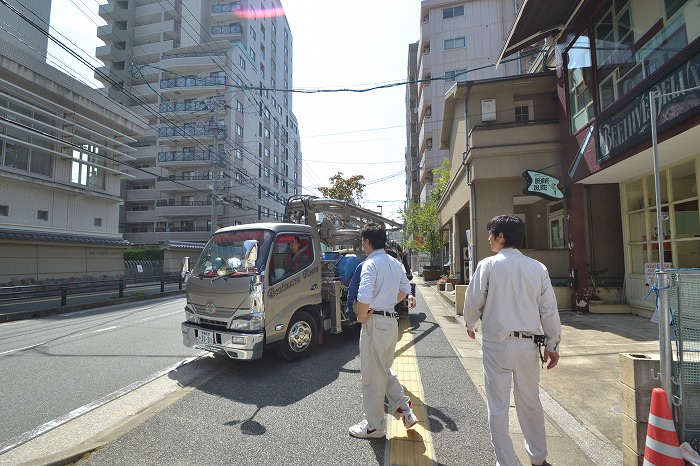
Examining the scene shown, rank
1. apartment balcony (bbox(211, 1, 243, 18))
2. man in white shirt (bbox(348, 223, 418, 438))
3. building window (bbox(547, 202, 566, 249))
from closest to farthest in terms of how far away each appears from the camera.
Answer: man in white shirt (bbox(348, 223, 418, 438))
building window (bbox(547, 202, 566, 249))
apartment balcony (bbox(211, 1, 243, 18))

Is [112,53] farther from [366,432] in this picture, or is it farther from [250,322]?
[366,432]

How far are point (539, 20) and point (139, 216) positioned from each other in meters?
42.1

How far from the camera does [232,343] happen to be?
4828 mm

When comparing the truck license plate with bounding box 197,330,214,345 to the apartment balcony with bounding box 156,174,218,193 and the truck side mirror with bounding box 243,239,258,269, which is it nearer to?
the truck side mirror with bounding box 243,239,258,269

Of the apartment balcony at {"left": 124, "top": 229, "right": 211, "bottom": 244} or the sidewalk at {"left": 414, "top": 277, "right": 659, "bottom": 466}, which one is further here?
the apartment balcony at {"left": 124, "top": 229, "right": 211, "bottom": 244}

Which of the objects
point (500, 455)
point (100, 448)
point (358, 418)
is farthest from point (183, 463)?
point (500, 455)

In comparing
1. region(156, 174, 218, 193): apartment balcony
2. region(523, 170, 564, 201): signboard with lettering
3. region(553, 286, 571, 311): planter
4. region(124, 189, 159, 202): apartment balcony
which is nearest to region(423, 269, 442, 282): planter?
region(553, 286, 571, 311): planter

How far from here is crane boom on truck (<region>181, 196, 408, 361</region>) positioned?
489cm

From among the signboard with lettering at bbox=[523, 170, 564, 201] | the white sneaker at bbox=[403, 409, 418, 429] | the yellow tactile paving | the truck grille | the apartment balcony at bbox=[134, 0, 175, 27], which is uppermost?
the apartment balcony at bbox=[134, 0, 175, 27]

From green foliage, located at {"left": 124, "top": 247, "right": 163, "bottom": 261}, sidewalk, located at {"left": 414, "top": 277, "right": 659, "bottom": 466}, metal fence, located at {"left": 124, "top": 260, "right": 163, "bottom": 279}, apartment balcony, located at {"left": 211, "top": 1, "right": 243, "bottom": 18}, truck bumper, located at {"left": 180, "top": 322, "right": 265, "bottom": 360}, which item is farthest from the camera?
apartment balcony, located at {"left": 211, "top": 1, "right": 243, "bottom": 18}

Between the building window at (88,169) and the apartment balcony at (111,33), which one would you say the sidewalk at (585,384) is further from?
the apartment balcony at (111,33)

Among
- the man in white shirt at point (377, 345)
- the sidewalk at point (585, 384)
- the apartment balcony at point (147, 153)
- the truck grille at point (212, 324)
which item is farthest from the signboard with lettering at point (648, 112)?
the apartment balcony at point (147, 153)

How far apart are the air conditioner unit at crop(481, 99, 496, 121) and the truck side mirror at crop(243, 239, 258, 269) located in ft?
34.1

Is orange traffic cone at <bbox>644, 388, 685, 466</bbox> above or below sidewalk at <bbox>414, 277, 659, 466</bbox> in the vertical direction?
above
